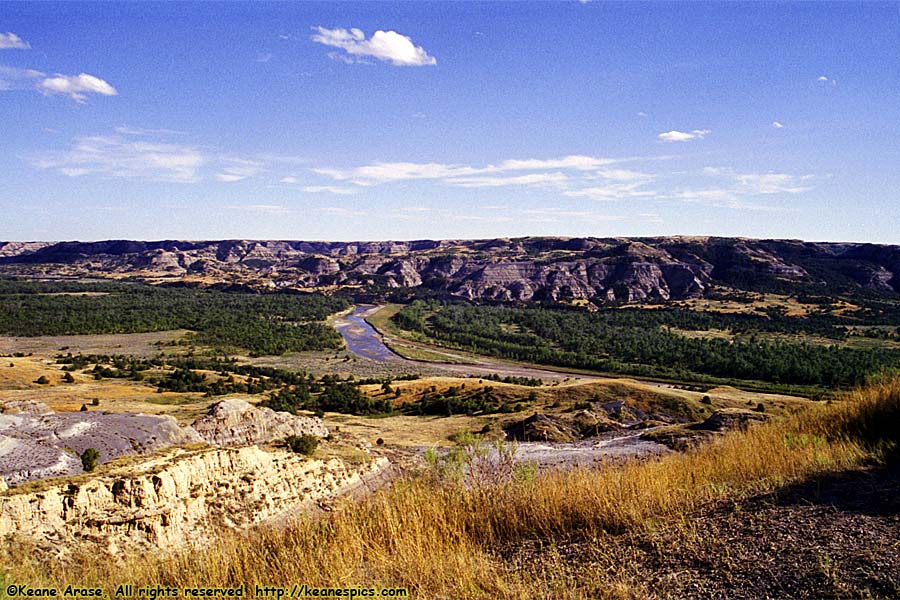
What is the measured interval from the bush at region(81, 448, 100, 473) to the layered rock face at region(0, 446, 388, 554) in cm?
105

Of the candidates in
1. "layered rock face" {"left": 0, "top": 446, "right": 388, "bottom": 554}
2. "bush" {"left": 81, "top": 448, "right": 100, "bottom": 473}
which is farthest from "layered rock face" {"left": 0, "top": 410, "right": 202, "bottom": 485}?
"layered rock face" {"left": 0, "top": 446, "right": 388, "bottom": 554}

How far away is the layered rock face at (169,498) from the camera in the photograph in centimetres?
1423

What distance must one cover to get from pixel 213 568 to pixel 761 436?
6.23 m

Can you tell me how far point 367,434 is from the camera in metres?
33.5

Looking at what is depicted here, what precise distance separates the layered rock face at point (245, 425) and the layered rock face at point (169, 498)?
167 inches

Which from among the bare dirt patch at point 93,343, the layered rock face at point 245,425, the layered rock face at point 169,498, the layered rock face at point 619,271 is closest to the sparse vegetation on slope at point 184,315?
the bare dirt patch at point 93,343

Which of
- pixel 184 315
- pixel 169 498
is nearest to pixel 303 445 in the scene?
pixel 169 498

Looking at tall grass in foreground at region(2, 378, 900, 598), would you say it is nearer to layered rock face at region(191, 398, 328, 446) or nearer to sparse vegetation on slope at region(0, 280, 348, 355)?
layered rock face at region(191, 398, 328, 446)

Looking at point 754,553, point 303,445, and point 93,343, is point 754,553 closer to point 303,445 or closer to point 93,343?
point 303,445

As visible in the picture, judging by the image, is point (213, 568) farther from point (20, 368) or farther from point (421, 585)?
point (20, 368)

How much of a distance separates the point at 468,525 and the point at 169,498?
14790mm

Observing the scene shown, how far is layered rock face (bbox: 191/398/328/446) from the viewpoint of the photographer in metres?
25.8

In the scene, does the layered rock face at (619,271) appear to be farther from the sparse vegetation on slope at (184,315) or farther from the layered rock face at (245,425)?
the layered rock face at (245,425)

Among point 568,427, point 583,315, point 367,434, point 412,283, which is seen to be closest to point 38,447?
point 367,434
